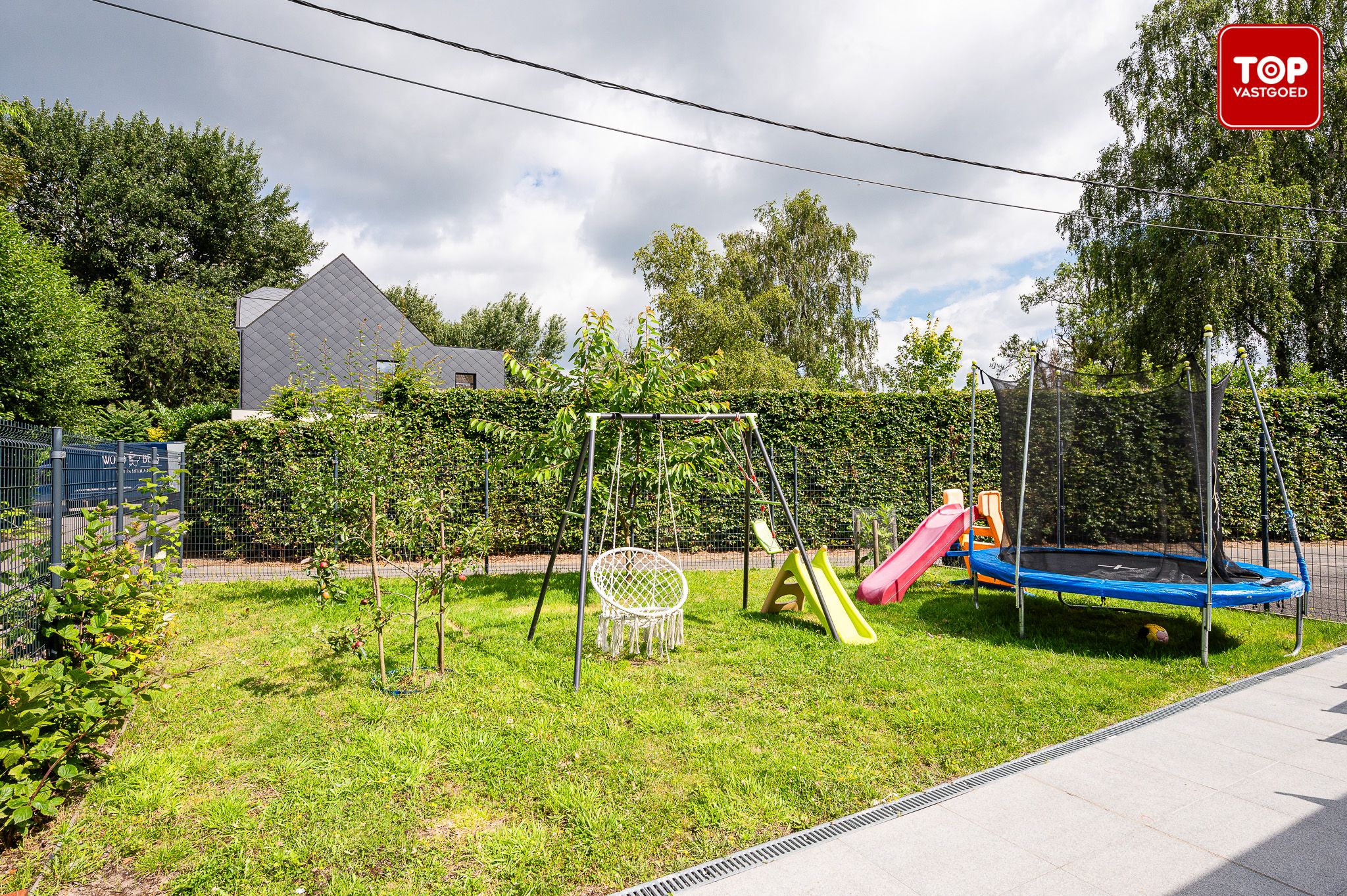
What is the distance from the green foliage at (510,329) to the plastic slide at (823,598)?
100ft

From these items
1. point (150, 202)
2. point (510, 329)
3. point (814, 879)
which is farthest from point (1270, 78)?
point (150, 202)

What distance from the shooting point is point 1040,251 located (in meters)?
13.2

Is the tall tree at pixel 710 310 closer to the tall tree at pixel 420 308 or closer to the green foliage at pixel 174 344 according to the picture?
the green foliage at pixel 174 344

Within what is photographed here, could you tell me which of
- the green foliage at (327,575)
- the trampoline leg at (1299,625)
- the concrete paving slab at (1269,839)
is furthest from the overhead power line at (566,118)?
the concrete paving slab at (1269,839)

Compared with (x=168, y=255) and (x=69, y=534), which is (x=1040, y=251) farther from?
(x=168, y=255)

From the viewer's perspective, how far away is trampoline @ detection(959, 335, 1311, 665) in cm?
495

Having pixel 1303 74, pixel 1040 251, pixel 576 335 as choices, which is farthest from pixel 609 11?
pixel 1303 74

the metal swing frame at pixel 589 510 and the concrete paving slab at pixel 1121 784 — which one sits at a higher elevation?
the metal swing frame at pixel 589 510

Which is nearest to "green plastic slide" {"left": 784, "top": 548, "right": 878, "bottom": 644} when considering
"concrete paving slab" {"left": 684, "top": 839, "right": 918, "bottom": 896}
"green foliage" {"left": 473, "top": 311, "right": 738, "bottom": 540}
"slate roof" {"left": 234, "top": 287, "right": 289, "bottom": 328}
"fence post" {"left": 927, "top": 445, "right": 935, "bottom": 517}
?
"green foliage" {"left": 473, "top": 311, "right": 738, "bottom": 540}

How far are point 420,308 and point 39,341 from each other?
22527 millimetres

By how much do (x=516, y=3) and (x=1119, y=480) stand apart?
21.2 ft

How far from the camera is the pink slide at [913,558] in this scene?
21.5 feet

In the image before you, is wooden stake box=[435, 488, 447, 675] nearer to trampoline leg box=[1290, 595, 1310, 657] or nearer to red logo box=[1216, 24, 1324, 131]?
trampoline leg box=[1290, 595, 1310, 657]

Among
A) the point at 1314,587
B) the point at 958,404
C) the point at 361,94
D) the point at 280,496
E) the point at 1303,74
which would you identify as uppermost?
the point at 1303,74
